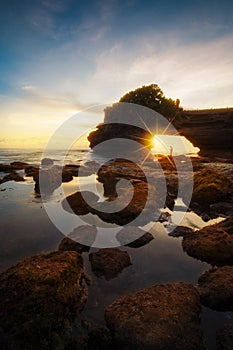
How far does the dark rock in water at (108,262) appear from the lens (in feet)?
20.3

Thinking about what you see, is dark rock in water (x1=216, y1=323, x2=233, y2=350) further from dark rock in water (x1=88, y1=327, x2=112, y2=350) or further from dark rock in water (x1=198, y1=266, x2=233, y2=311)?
dark rock in water (x1=88, y1=327, x2=112, y2=350)

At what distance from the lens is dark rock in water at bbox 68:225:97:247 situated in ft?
25.3

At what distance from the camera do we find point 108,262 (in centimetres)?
645

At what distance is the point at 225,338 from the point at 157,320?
4.17 ft

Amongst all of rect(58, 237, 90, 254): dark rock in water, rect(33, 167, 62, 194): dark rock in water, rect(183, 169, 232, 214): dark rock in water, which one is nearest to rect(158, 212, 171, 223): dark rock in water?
rect(183, 169, 232, 214): dark rock in water

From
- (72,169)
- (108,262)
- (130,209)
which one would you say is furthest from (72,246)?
(72,169)

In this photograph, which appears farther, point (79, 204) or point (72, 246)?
point (79, 204)

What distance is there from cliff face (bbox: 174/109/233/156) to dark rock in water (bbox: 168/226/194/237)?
1435 inches

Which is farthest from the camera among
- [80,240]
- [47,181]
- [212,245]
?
[47,181]

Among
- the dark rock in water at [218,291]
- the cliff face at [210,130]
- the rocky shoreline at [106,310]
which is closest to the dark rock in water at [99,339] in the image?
the rocky shoreline at [106,310]

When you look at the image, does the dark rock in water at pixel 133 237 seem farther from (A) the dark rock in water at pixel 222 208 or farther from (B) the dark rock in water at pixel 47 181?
(B) the dark rock in water at pixel 47 181

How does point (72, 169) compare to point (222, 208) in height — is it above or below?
above

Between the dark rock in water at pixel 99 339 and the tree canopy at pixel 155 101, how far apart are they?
66.4m

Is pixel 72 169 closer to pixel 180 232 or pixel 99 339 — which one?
pixel 180 232
